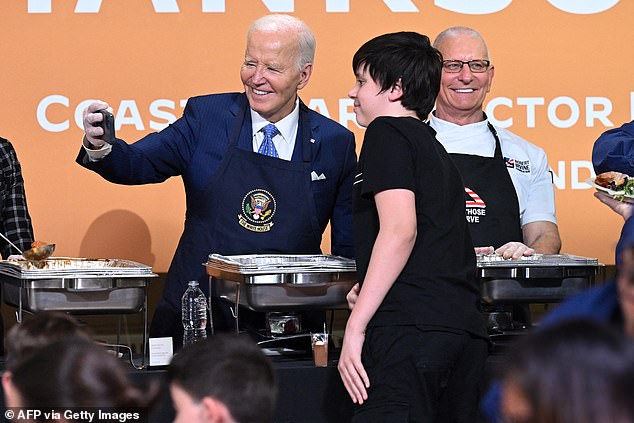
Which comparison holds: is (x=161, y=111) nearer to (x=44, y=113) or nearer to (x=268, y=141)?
(x=44, y=113)

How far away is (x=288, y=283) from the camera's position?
235cm

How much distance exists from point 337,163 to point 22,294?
0.91 m

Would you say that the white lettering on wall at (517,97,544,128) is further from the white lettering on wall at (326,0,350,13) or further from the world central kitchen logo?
the white lettering on wall at (326,0,350,13)

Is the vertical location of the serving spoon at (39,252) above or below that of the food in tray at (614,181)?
below

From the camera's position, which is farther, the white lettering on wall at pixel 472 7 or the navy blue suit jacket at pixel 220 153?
the white lettering on wall at pixel 472 7

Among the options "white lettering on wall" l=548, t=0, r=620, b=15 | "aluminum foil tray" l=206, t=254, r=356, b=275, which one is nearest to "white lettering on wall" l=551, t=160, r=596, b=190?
"white lettering on wall" l=548, t=0, r=620, b=15

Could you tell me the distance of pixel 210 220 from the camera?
278 centimetres

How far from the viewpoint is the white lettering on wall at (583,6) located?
376 cm

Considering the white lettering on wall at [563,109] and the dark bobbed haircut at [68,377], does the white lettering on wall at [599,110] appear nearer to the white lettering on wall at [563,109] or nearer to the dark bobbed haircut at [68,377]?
the white lettering on wall at [563,109]

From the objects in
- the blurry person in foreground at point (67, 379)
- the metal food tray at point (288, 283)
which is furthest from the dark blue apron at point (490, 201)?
the blurry person in foreground at point (67, 379)

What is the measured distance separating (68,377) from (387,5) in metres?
2.61

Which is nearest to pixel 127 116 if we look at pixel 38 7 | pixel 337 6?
pixel 38 7

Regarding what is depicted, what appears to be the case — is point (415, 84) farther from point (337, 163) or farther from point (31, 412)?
point (31, 412)

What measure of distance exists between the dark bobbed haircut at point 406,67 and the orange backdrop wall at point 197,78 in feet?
5.06
